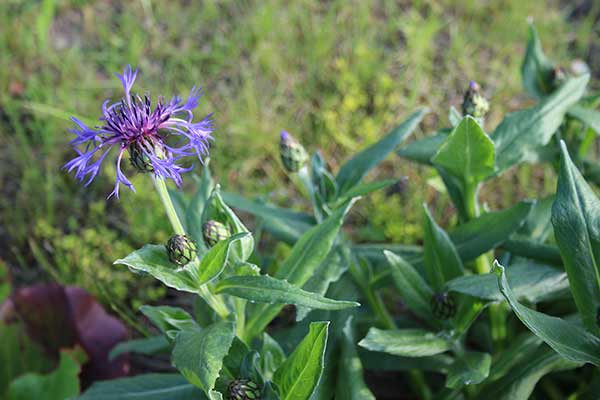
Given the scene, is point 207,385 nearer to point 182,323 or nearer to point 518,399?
point 182,323

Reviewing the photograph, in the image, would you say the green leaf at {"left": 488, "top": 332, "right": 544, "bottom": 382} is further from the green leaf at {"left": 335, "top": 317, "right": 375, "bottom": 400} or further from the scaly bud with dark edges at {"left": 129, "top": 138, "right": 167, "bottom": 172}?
the scaly bud with dark edges at {"left": 129, "top": 138, "right": 167, "bottom": 172}

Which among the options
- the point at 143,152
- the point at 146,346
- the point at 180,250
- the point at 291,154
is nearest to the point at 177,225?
the point at 180,250

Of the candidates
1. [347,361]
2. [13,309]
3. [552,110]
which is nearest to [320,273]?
[347,361]

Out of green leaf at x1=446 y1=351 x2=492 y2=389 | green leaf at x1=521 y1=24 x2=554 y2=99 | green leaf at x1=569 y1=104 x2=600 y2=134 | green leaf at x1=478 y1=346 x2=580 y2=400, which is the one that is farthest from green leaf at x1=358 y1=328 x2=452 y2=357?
green leaf at x1=521 y1=24 x2=554 y2=99

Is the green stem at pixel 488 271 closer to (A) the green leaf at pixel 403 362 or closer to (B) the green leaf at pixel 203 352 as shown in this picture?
(A) the green leaf at pixel 403 362

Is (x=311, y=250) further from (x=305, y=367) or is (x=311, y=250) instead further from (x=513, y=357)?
(x=513, y=357)
